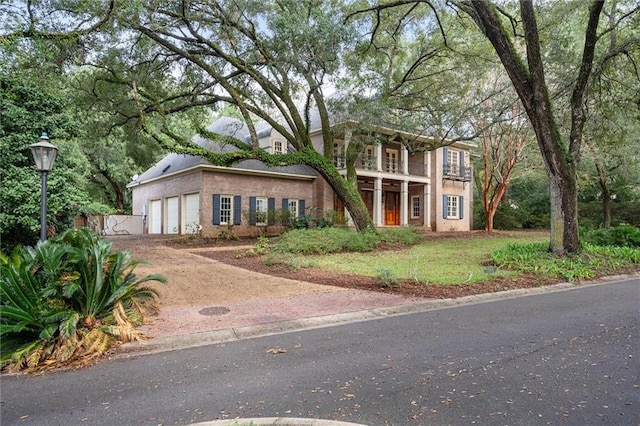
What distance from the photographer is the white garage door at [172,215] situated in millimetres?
20763

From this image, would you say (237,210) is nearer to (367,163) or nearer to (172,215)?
(172,215)

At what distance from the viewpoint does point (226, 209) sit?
19.1 m

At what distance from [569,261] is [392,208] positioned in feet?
54.6

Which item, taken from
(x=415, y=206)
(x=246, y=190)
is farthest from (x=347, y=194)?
(x=415, y=206)

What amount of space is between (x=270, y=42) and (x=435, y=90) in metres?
7.88

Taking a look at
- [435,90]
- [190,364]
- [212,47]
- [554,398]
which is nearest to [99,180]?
[212,47]

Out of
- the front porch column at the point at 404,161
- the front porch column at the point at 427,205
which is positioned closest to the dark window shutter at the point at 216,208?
the front porch column at the point at 404,161

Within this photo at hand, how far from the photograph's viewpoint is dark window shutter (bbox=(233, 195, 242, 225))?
19094 mm

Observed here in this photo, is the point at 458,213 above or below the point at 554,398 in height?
above

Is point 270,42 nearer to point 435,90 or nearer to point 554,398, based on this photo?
point 435,90

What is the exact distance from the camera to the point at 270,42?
12.5m

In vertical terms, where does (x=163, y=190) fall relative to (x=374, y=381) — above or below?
above

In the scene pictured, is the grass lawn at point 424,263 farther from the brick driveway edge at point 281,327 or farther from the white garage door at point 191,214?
the white garage door at point 191,214

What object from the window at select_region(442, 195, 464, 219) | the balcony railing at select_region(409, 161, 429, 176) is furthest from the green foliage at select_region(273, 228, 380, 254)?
the window at select_region(442, 195, 464, 219)
